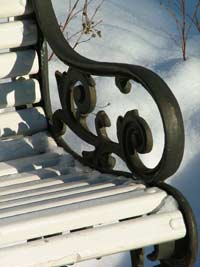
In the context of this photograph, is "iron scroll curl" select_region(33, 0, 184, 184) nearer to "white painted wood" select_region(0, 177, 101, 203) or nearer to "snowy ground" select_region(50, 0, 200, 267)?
"white painted wood" select_region(0, 177, 101, 203)

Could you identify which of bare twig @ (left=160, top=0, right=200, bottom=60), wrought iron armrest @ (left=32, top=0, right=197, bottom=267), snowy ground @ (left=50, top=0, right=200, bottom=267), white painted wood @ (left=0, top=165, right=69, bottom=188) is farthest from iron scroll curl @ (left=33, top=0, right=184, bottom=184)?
bare twig @ (left=160, top=0, right=200, bottom=60)

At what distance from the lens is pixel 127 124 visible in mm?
2594

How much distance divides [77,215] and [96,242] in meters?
0.09

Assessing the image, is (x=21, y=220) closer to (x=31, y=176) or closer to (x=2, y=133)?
(x=31, y=176)

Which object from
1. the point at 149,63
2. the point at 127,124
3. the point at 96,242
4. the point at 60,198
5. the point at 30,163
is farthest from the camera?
the point at 149,63

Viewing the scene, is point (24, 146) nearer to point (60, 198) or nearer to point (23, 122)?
point (23, 122)

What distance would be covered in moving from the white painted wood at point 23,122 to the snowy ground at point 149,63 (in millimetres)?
528

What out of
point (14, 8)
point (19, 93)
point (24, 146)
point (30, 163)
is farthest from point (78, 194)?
point (14, 8)

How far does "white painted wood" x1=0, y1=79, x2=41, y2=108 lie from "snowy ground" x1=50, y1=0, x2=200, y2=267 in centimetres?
61

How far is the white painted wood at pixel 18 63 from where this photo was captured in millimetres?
3010

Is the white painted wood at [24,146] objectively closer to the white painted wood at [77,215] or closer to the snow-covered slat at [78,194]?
the snow-covered slat at [78,194]

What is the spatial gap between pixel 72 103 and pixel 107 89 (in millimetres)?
968

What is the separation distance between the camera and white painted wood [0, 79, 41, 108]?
3039 millimetres

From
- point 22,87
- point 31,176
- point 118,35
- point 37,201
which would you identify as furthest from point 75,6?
point 37,201
